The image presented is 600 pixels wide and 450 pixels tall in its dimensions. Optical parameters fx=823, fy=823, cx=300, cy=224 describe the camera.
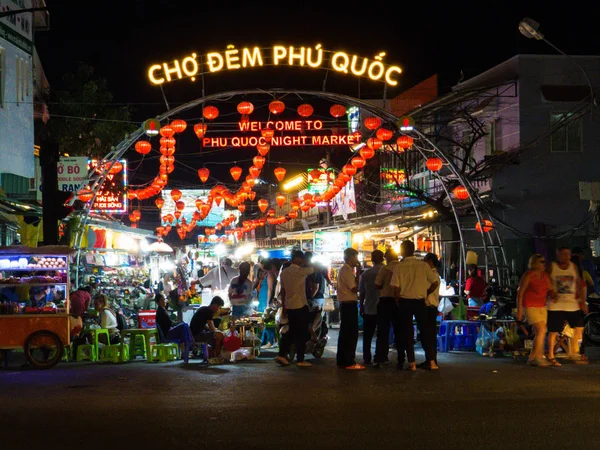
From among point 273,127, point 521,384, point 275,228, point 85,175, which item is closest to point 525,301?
point 521,384

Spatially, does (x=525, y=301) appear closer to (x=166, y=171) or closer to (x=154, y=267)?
(x=166, y=171)

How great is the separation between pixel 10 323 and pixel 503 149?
18.3 meters

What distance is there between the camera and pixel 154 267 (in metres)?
50.0

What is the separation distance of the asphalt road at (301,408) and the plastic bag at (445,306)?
3582 mm

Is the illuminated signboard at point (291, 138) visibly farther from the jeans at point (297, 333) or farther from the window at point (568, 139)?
the jeans at point (297, 333)

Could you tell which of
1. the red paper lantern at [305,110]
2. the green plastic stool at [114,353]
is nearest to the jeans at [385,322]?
the green plastic stool at [114,353]

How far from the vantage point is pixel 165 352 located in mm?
15469

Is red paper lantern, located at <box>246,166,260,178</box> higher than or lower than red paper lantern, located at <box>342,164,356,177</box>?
higher

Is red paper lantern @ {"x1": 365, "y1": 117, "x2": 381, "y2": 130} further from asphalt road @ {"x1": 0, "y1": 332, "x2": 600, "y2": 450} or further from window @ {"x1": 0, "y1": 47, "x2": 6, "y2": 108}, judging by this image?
window @ {"x1": 0, "y1": 47, "x2": 6, "y2": 108}

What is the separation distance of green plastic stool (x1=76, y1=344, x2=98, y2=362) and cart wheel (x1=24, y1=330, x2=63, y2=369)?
47.9 inches

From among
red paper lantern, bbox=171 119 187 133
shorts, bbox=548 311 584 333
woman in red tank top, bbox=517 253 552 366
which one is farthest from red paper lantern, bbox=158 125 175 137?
shorts, bbox=548 311 584 333

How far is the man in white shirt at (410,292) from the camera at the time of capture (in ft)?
42.9

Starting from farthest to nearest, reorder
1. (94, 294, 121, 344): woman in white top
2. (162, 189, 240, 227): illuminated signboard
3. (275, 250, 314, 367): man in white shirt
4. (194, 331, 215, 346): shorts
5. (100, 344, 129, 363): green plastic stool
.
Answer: (162, 189, 240, 227): illuminated signboard
(94, 294, 121, 344): woman in white top
(100, 344, 129, 363): green plastic stool
(194, 331, 215, 346): shorts
(275, 250, 314, 367): man in white shirt

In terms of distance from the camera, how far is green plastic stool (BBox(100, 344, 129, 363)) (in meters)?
15.4
